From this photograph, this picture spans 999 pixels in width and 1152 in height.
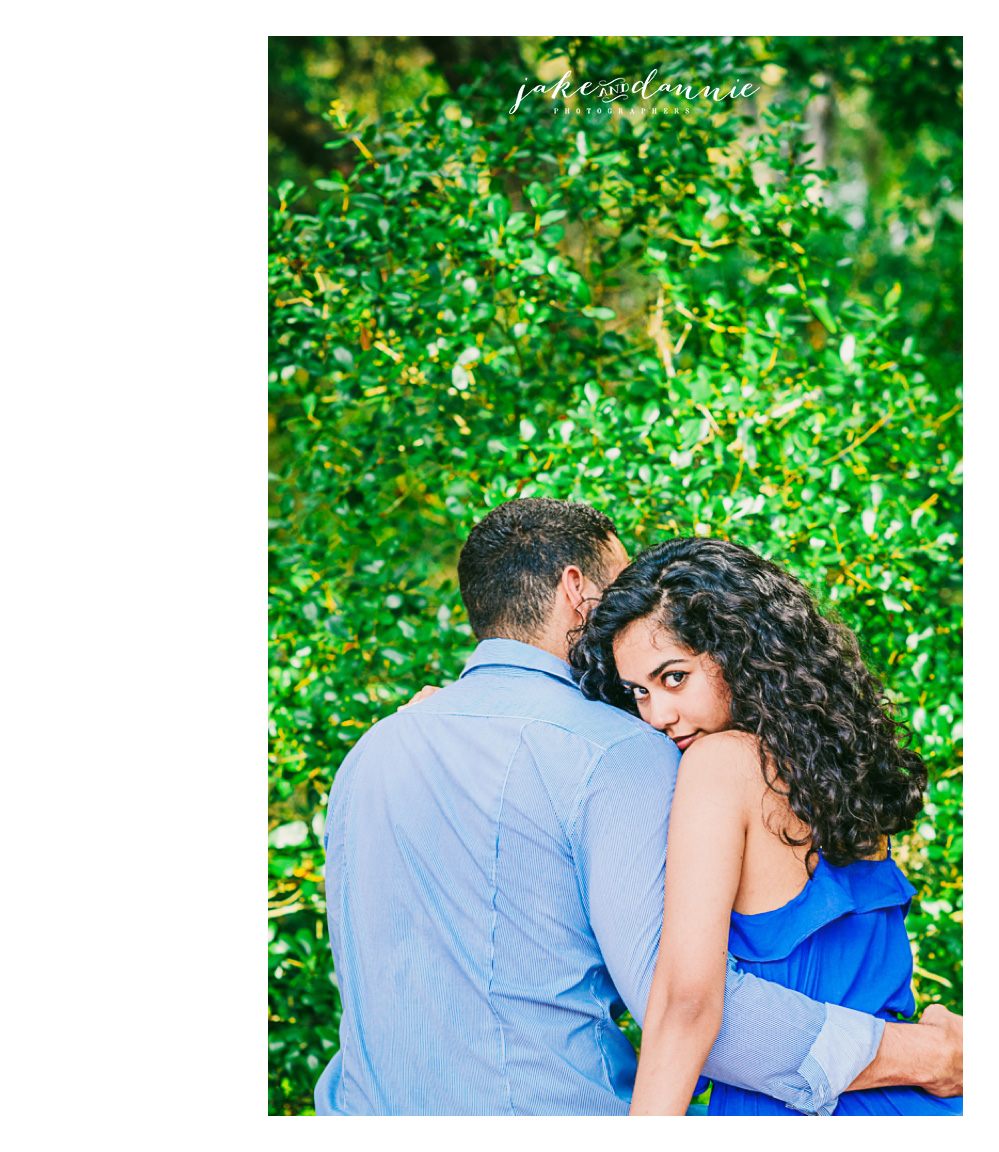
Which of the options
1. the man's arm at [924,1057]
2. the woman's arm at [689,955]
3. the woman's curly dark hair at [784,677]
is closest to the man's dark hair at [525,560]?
the woman's curly dark hair at [784,677]

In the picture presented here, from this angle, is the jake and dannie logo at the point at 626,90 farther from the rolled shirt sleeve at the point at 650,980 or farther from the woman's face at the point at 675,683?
the rolled shirt sleeve at the point at 650,980

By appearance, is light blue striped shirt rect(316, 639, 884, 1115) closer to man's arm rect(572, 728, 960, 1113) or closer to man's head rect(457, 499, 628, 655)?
man's arm rect(572, 728, 960, 1113)

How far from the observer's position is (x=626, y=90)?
Answer: 2.47 metres

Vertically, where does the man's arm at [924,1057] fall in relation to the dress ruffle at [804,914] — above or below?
below

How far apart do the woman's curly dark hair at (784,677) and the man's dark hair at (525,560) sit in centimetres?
15

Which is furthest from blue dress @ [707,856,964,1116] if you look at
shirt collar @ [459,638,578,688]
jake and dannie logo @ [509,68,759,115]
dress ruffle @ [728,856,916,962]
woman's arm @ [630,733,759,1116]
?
jake and dannie logo @ [509,68,759,115]

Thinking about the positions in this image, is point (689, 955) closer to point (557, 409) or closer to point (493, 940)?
point (493, 940)

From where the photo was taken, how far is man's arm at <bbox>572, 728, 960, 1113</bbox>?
146cm

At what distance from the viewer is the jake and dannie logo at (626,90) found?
2449 mm

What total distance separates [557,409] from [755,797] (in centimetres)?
137

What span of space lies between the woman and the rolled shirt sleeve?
40 millimetres

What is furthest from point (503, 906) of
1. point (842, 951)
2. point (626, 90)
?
point (626, 90)

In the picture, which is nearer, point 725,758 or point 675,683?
point 725,758
